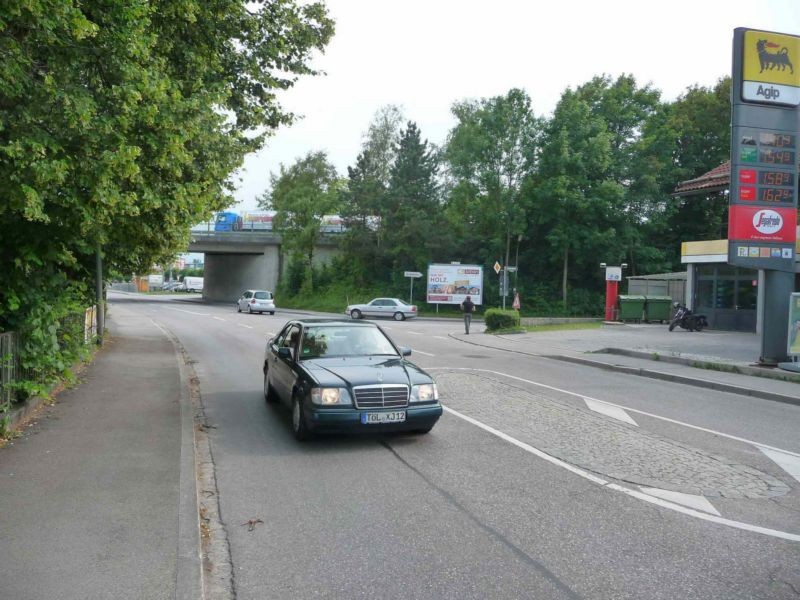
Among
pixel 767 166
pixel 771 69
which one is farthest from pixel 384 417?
pixel 771 69

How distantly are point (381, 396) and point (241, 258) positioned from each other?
60951mm

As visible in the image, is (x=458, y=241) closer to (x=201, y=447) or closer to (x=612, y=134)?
(x=612, y=134)

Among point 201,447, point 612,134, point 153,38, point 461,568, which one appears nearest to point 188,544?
point 461,568

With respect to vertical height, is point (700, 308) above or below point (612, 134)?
below

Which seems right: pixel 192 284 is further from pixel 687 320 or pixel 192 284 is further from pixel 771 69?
pixel 771 69

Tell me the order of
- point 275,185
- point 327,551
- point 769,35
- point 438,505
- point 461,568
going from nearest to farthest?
1. point 461,568
2. point 327,551
3. point 438,505
4. point 769,35
5. point 275,185

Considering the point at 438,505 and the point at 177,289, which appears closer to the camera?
the point at 438,505

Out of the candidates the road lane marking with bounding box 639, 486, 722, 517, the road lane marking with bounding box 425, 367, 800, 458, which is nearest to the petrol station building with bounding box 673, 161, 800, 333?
the road lane marking with bounding box 425, 367, 800, 458

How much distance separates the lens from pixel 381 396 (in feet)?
25.1

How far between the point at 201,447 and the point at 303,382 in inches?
53.5

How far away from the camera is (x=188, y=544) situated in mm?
4613

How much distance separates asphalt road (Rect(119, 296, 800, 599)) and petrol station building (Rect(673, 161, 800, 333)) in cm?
2086

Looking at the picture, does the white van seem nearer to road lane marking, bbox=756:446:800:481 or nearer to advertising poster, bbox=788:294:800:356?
advertising poster, bbox=788:294:800:356

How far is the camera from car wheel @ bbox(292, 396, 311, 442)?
781cm
